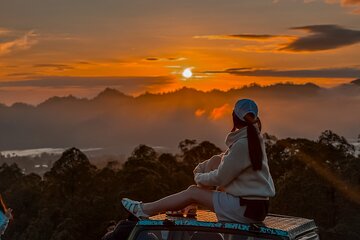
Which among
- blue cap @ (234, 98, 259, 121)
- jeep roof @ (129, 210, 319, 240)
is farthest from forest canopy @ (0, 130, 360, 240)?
jeep roof @ (129, 210, 319, 240)

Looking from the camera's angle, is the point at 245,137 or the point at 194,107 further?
the point at 194,107

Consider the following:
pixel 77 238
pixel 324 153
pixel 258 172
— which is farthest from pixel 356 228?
pixel 258 172

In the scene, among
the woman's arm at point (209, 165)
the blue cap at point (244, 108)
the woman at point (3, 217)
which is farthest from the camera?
the woman at point (3, 217)

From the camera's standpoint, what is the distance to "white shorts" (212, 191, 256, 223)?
823cm

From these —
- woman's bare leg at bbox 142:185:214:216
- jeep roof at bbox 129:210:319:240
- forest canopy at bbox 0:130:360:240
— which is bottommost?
forest canopy at bbox 0:130:360:240

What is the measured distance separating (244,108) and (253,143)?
0.42m

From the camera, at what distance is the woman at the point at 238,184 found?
8.30 m

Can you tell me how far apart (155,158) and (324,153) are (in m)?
6.92

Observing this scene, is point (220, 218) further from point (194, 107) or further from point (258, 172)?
point (194, 107)

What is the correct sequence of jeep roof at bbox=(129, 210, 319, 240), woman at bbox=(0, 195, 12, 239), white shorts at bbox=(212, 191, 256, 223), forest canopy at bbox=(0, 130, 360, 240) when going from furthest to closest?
forest canopy at bbox=(0, 130, 360, 240) < woman at bbox=(0, 195, 12, 239) < white shorts at bbox=(212, 191, 256, 223) < jeep roof at bbox=(129, 210, 319, 240)

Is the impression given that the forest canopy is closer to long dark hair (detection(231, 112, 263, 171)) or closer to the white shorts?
long dark hair (detection(231, 112, 263, 171))

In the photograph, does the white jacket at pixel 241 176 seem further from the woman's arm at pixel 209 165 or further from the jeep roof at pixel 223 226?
the woman's arm at pixel 209 165

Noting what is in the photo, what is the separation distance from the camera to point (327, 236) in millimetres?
22938

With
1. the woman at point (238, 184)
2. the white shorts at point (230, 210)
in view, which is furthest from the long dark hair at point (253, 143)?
the white shorts at point (230, 210)
